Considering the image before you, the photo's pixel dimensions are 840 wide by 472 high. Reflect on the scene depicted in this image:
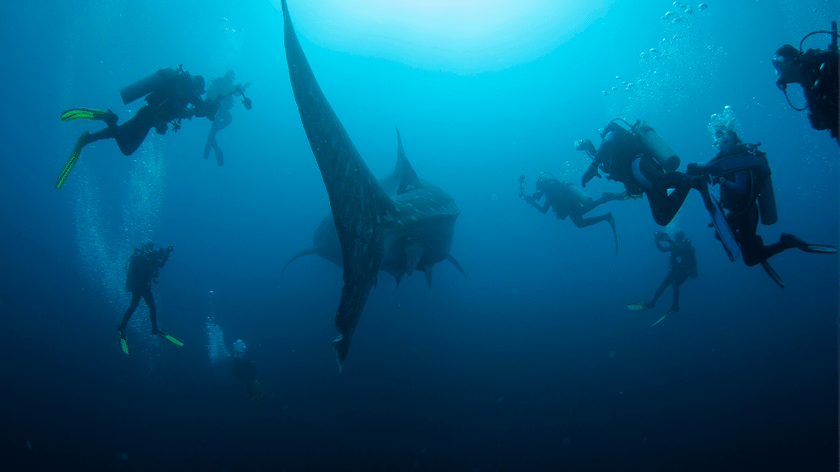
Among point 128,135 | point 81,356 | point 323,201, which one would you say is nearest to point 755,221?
point 128,135

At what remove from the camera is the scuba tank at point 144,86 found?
4.54 metres

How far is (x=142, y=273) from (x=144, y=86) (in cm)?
782

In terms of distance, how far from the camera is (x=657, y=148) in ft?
Answer: 13.2

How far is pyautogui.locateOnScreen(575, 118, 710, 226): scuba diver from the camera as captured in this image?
3.75m

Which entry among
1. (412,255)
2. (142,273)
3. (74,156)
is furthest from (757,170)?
(142,273)

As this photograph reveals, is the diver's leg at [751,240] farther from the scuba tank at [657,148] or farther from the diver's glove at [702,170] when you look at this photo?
the scuba tank at [657,148]

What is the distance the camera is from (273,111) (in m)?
54.5

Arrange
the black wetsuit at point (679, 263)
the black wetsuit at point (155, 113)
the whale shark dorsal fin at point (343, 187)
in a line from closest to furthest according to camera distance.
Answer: the whale shark dorsal fin at point (343, 187) → the black wetsuit at point (155, 113) → the black wetsuit at point (679, 263)

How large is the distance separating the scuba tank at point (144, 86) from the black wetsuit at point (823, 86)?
29.0 feet

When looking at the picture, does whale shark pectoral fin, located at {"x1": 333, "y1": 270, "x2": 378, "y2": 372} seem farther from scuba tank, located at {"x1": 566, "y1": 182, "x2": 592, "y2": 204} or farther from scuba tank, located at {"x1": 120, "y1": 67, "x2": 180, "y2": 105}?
scuba tank, located at {"x1": 566, "y1": 182, "x2": 592, "y2": 204}

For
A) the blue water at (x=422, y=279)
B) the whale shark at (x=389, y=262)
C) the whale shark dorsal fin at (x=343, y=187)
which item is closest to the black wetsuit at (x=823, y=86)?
the whale shark dorsal fin at (x=343, y=187)

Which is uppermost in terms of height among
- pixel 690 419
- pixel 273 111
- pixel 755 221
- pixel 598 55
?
pixel 273 111

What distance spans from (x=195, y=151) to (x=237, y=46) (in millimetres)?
16684

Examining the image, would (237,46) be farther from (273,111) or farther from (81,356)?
(81,356)
